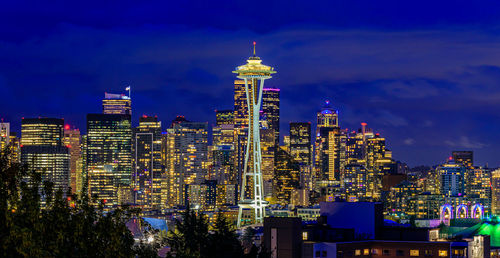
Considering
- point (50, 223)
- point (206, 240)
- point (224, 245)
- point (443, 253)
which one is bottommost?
point (443, 253)

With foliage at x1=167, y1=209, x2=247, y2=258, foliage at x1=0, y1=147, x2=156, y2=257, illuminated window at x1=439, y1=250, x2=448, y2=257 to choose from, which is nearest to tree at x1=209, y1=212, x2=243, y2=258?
foliage at x1=167, y1=209, x2=247, y2=258

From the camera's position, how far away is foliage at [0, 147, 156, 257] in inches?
987

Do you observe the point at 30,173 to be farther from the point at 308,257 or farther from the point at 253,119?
the point at 253,119

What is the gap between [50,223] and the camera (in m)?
27.0

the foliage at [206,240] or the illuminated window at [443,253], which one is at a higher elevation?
the foliage at [206,240]

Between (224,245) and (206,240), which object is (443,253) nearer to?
(206,240)

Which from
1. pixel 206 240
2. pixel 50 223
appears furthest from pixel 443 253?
pixel 50 223

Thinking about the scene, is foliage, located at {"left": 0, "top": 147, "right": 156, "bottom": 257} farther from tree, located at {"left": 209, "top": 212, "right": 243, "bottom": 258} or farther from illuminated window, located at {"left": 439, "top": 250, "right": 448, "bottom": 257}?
illuminated window, located at {"left": 439, "top": 250, "right": 448, "bottom": 257}

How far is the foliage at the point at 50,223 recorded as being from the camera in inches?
987

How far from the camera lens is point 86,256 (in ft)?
86.2

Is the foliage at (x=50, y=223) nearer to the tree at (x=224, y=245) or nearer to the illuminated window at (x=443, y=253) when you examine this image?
the tree at (x=224, y=245)

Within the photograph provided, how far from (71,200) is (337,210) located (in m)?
59.4

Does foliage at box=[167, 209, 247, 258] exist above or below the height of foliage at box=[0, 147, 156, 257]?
below

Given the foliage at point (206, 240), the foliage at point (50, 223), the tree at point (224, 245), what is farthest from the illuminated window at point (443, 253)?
the foliage at point (50, 223)
